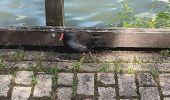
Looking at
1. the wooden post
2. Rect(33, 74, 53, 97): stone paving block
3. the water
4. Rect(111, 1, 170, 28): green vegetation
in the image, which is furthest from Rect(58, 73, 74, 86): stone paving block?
the water

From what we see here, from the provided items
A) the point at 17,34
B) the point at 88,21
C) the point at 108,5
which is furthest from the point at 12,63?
the point at 108,5

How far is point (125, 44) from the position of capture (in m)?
5.16

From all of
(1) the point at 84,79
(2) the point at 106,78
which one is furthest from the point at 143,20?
(1) the point at 84,79

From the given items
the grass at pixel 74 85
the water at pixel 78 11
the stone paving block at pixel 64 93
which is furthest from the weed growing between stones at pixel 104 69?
the water at pixel 78 11

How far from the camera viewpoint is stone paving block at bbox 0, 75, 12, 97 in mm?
4469

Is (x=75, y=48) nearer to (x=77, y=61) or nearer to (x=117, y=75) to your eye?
(x=77, y=61)

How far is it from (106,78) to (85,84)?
0.26m

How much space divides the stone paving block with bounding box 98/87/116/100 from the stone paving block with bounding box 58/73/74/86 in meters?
0.35

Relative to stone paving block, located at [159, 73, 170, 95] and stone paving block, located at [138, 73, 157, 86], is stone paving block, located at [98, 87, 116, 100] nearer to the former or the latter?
stone paving block, located at [138, 73, 157, 86]

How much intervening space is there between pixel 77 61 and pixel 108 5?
257 cm

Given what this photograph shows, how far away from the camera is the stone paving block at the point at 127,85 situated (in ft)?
14.7

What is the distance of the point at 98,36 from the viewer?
5.13m

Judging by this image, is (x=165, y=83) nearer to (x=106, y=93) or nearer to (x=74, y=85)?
(x=106, y=93)

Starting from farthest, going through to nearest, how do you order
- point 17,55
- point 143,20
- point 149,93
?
point 143,20
point 17,55
point 149,93
